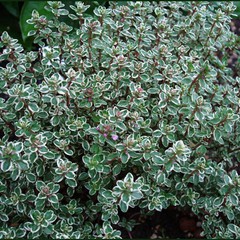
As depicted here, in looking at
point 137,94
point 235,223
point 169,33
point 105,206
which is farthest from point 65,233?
point 169,33

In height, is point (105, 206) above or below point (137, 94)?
below

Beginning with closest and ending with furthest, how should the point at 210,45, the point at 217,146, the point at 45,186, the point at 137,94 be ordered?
1. the point at 45,186
2. the point at 137,94
3. the point at 217,146
4. the point at 210,45

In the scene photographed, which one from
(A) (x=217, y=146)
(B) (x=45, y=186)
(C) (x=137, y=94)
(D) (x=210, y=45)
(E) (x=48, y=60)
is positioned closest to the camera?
(B) (x=45, y=186)

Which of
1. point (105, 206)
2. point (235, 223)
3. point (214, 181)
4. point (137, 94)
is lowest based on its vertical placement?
point (235, 223)

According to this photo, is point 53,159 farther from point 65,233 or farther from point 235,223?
point 235,223

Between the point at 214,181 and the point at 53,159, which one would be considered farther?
the point at 214,181

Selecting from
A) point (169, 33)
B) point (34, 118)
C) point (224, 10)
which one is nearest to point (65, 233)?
point (34, 118)
